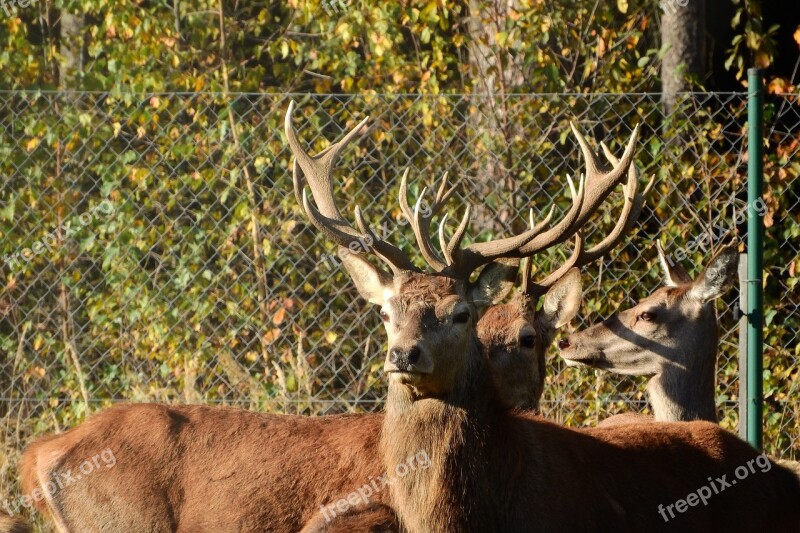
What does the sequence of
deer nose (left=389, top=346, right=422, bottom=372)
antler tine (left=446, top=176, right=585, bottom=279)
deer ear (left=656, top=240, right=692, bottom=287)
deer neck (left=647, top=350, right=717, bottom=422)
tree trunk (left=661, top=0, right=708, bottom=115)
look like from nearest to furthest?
deer nose (left=389, top=346, right=422, bottom=372)
antler tine (left=446, top=176, right=585, bottom=279)
deer neck (left=647, top=350, right=717, bottom=422)
deer ear (left=656, top=240, right=692, bottom=287)
tree trunk (left=661, top=0, right=708, bottom=115)

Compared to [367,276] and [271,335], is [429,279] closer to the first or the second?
[367,276]

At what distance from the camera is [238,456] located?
4.92 metres

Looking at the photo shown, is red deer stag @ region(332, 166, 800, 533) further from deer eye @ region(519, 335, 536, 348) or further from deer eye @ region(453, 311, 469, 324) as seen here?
deer eye @ region(519, 335, 536, 348)

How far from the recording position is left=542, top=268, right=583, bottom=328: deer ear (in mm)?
Answer: 6266

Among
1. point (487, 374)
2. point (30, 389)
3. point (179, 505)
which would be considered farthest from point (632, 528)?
point (30, 389)

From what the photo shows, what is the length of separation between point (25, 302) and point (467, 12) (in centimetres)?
391

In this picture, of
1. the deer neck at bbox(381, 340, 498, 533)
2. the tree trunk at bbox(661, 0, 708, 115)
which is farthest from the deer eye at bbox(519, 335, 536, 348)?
the tree trunk at bbox(661, 0, 708, 115)

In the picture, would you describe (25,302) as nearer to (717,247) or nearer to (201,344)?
(201,344)

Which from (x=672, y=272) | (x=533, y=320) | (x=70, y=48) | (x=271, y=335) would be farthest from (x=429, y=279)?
(x=70, y=48)

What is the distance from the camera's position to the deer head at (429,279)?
4.21 metres

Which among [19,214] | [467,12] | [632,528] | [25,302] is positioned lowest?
[632,528]

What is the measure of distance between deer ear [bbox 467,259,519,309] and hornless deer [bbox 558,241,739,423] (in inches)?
71.0

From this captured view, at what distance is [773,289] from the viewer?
721 centimetres

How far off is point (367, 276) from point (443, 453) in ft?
2.95
